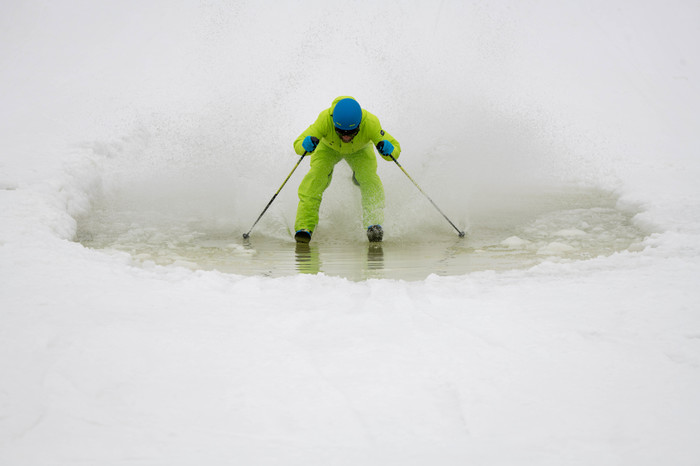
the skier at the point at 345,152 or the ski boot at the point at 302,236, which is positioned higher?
the skier at the point at 345,152

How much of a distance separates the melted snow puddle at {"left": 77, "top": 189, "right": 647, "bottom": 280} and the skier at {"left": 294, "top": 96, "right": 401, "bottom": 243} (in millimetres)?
267

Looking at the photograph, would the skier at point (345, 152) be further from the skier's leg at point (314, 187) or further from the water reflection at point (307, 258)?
the water reflection at point (307, 258)

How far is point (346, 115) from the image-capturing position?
6.05 m

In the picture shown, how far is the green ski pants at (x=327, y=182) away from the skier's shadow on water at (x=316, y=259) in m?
0.37

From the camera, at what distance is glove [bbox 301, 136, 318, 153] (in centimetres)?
641

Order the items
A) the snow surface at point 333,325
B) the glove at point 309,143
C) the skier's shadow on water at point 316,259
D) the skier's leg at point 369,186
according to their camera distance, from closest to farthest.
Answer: the snow surface at point 333,325, the skier's shadow on water at point 316,259, the glove at point 309,143, the skier's leg at point 369,186

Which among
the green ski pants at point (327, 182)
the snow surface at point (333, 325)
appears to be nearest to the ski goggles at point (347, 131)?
the green ski pants at point (327, 182)

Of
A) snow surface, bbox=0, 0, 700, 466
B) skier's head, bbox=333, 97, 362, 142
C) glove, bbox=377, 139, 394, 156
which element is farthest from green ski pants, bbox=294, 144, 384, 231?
snow surface, bbox=0, 0, 700, 466

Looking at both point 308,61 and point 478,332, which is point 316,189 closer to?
point 478,332

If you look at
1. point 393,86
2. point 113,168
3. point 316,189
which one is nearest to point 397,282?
point 316,189

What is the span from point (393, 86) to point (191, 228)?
7.32m

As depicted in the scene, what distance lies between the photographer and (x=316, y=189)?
6.79 metres

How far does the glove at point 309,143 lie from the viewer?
6414 millimetres

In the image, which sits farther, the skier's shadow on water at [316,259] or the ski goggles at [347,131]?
the ski goggles at [347,131]
